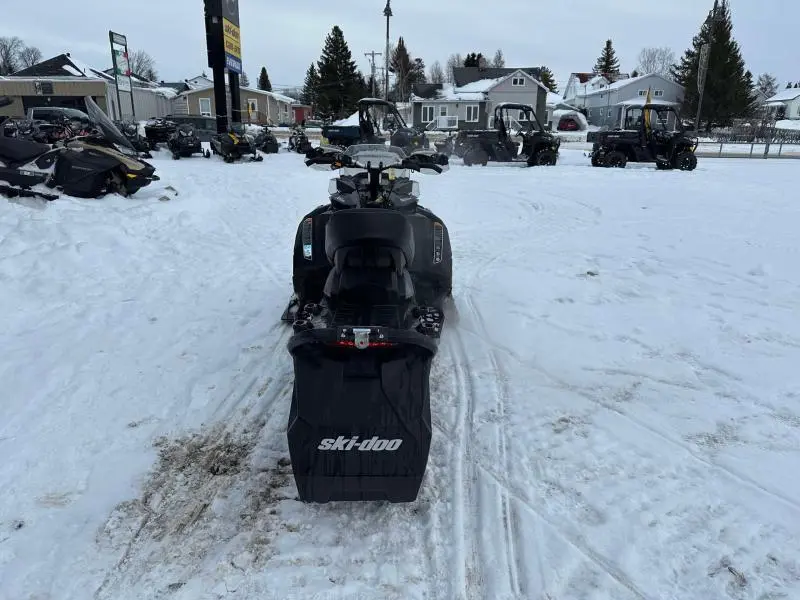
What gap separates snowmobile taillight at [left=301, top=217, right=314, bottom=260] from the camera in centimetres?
402

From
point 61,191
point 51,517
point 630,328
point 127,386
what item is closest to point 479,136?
point 61,191

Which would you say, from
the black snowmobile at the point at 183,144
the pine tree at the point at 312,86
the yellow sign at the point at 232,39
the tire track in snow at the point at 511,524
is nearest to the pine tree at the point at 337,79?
the pine tree at the point at 312,86

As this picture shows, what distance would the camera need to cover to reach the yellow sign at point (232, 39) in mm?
21203

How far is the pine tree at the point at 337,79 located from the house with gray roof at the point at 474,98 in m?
5.79

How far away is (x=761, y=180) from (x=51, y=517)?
51.5ft

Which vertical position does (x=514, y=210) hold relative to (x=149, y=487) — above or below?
above

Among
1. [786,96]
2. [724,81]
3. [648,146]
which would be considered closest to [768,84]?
[786,96]

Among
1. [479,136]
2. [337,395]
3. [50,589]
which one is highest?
[479,136]

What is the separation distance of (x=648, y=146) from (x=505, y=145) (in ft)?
14.4

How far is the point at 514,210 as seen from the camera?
9.96 m

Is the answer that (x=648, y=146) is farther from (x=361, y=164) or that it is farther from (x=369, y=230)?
(x=369, y=230)

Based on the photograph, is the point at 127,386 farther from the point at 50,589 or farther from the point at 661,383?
the point at 661,383

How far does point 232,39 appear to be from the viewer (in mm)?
21797

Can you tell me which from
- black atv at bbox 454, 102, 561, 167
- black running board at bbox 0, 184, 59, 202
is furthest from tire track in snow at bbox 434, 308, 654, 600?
black atv at bbox 454, 102, 561, 167
